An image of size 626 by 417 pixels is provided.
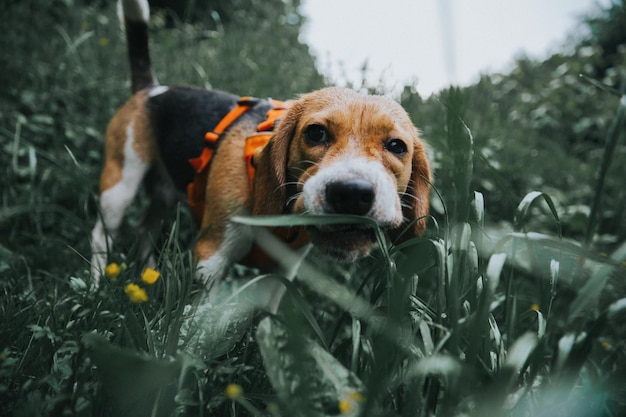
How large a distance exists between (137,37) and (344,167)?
8.36 ft

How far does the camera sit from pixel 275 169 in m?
2.29

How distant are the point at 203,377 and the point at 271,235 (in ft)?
3.72

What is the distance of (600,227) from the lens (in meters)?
4.82

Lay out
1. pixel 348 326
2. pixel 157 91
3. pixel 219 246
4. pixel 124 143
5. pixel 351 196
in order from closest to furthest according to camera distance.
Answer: pixel 351 196
pixel 219 246
pixel 348 326
pixel 124 143
pixel 157 91

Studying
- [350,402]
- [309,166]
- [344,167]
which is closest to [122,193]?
[309,166]

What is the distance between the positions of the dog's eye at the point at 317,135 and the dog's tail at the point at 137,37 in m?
2.05

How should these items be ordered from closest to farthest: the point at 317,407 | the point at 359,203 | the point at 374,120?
the point at 317,407 → the point at 359,203 → the point at 374,120

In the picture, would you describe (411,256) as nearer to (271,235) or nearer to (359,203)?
(359,203)

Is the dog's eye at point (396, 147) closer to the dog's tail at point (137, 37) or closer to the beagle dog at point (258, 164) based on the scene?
the beagle dog at point (258, 164)

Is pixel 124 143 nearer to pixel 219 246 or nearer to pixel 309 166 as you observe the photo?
pixel 219 246

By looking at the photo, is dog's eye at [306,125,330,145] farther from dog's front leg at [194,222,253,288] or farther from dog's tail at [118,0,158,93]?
dog's tail at [118,0,158,93]

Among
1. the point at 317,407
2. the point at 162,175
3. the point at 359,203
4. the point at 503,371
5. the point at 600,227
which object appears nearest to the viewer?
the point at 503,371

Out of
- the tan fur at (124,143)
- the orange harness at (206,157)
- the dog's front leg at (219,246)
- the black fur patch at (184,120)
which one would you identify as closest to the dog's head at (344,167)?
the dog's front leg at (219,246)

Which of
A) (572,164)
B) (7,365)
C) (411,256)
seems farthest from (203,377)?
(572,164)
